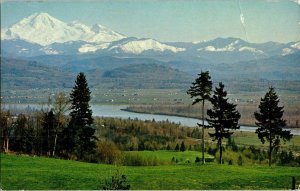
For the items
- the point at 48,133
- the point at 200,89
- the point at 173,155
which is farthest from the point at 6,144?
the point at 200,89

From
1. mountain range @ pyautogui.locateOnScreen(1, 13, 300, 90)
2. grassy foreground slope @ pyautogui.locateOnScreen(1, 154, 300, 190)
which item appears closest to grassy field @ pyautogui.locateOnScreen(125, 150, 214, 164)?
grassy foreground slope @ pyautogui.locateOnScreen(1, 154, 300, 190)

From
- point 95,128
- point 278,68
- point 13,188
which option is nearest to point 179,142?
point 95,128

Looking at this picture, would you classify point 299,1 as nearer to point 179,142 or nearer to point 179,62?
point 179,62

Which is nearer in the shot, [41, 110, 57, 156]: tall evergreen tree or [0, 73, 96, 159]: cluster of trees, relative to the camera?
[0, 73, 96, 159]: cluster of trees

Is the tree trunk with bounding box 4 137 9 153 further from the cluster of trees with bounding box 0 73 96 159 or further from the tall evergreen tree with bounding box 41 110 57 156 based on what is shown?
the tall evergreen tree with bounding box 41 110 57 156

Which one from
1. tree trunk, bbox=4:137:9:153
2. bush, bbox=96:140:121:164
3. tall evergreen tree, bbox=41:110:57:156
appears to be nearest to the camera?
bush, bbox=96:140:121:164

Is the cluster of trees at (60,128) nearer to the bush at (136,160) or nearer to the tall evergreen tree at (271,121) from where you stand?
the bush at (136,160)

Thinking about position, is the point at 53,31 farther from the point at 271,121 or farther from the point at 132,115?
the point at 271,121
